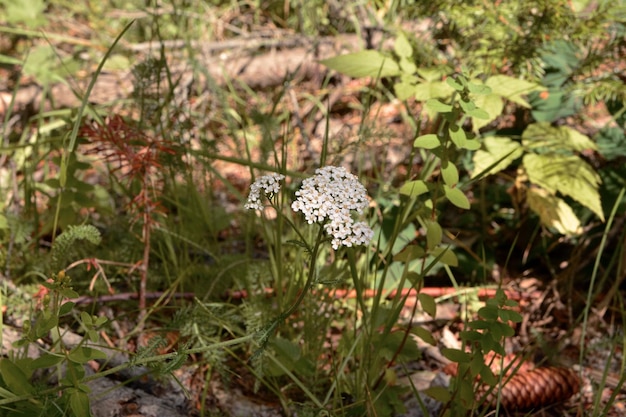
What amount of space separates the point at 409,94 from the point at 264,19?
80.3 inches

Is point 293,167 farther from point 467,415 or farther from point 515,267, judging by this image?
point 467,415

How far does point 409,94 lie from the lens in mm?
1786

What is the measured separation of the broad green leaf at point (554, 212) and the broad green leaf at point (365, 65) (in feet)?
1.87

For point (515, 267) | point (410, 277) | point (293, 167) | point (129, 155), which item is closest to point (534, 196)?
point (515, 267)

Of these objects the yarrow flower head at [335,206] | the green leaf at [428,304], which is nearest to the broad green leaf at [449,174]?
the green leaf at [428,304]

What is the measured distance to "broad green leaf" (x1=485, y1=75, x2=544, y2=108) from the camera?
174 centimetres

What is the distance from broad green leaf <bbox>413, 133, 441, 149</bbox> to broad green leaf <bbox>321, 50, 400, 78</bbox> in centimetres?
48

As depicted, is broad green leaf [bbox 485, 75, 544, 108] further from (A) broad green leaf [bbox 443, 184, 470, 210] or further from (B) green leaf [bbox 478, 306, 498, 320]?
(B) green leaf [bbox 478, 306, 498, 320]

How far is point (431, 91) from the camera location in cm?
178

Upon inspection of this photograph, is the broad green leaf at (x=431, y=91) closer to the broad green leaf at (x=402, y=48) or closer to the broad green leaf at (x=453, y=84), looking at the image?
the broad green leaf at (x=402, y=48)

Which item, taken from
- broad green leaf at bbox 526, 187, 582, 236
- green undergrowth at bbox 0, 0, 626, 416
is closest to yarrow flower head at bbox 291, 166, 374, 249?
green undergrowth at bbox 0, 0, 626, 416

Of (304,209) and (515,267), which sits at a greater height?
(304,209)

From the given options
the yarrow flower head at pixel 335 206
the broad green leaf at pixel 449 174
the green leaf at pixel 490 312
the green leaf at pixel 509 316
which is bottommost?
the green leaf at pixel 490 312

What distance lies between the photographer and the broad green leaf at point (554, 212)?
1.85 meters
